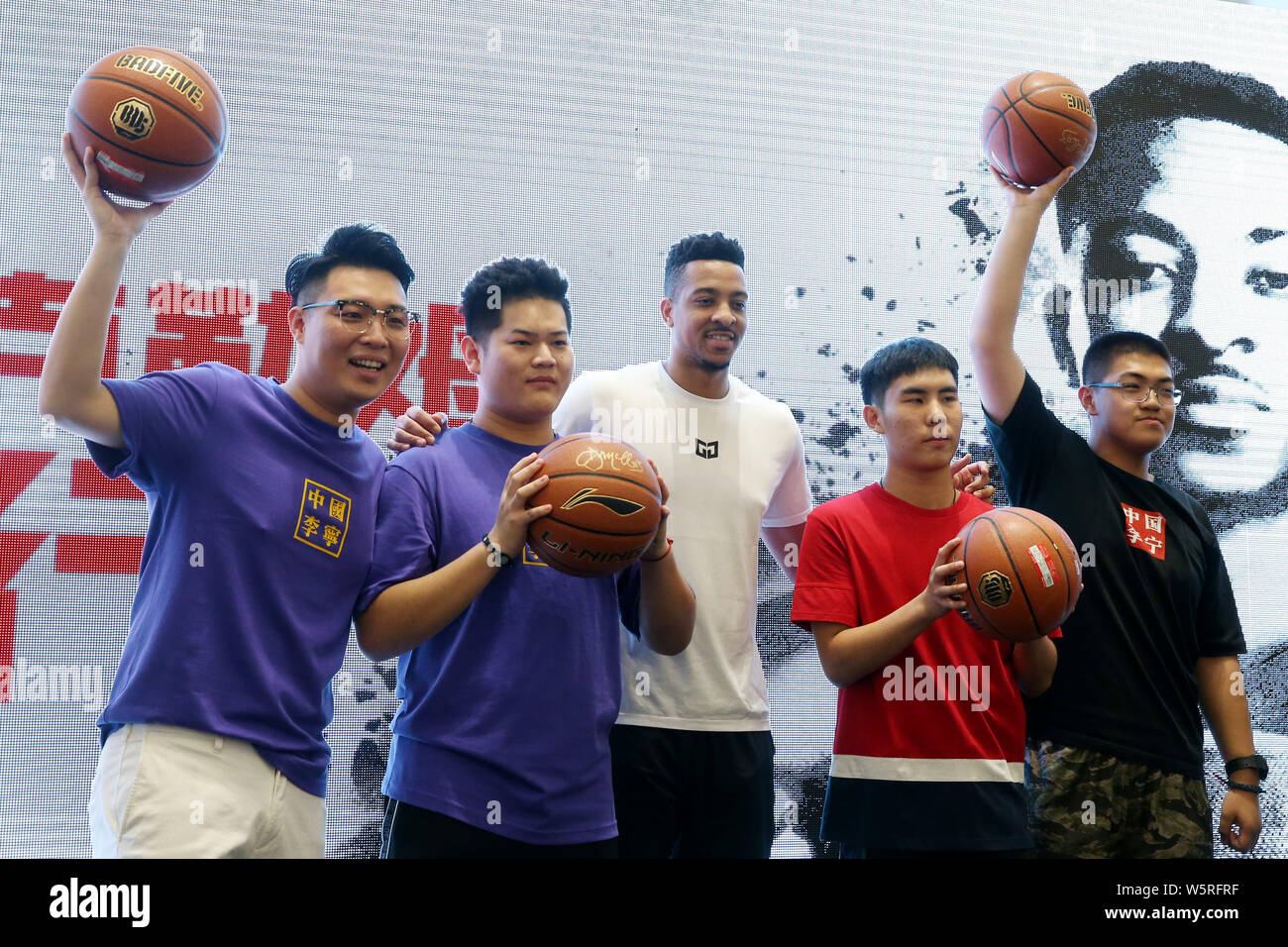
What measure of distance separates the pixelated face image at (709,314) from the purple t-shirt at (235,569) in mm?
781

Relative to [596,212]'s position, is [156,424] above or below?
below

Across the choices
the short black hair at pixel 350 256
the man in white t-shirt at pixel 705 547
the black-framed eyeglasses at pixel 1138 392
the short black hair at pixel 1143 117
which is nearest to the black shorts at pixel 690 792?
the man in white t-shirt at pixel 705 547

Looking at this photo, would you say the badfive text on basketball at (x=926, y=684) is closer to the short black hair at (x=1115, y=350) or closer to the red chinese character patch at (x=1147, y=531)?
the red chinese character patch at (x=1147, y=531)

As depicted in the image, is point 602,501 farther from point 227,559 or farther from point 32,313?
point 32,313

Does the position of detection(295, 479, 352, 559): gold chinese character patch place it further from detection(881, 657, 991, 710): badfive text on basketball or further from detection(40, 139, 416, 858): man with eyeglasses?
detection(881, 657, 991, 710): badfive text on basketball

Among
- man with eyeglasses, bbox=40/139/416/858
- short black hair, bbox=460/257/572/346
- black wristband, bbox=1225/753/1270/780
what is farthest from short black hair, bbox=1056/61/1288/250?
man with eyeglasses, bbox=40/139/416/858

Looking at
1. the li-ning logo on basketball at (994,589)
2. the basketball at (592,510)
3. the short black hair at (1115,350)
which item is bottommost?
the li-ning logo on basketball at (994,589)

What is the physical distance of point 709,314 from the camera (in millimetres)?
2131

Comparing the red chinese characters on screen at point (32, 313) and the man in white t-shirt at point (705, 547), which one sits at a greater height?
the red chinese characters on screen at point (32, 313)

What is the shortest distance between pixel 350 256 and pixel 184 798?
89 cm

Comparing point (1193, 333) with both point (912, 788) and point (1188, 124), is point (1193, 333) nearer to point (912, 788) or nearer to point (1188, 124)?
point (1188, 124)
